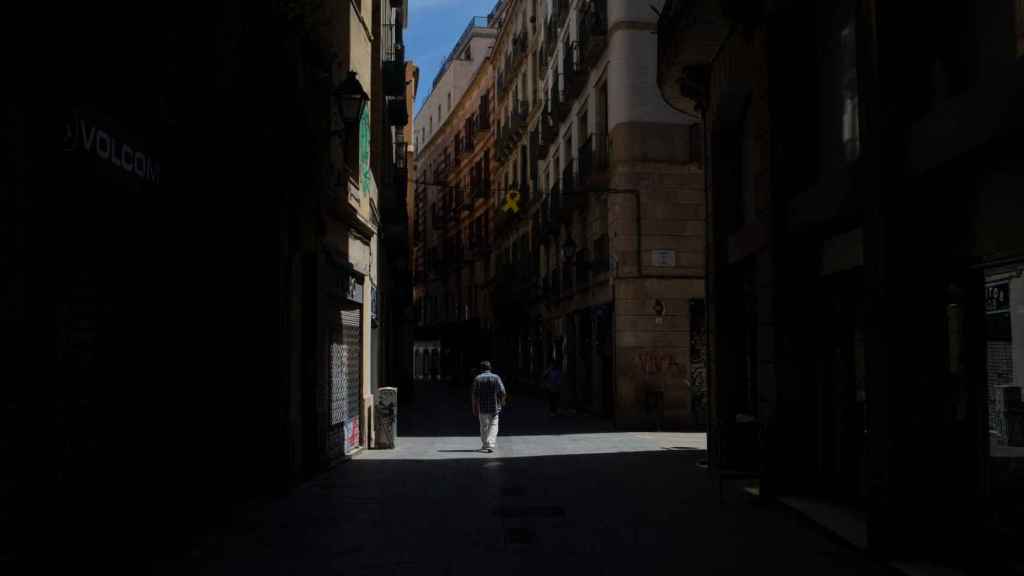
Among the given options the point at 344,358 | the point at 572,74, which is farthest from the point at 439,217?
the point at 344,358

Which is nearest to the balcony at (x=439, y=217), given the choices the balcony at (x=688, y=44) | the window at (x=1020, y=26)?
the balcony at (x=688, y=44)

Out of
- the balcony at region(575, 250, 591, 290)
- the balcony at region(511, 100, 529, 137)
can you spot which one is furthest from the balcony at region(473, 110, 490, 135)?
the balcony at region(575, 250, 591, 290)

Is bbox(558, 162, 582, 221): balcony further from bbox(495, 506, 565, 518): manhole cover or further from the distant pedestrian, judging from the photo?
bbox(495, 506, 565, 518): manhole cover

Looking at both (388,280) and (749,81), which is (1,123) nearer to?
(749,81)

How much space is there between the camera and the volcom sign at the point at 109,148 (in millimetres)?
7066

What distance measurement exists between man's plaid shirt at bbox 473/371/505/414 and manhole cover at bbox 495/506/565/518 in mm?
6758

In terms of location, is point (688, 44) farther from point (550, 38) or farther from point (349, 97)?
point (550, 38)

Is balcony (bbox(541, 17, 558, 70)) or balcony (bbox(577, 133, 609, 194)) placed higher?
balcony (bbox(541, 17, 558, 70))

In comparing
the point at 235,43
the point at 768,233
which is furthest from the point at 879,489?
the point at 235,43

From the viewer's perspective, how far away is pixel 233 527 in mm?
9773

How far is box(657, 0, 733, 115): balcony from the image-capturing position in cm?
1278

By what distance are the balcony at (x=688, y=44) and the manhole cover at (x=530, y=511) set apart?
19.5 feet

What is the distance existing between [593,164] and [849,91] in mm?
17332

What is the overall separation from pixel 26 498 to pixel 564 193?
2363cm
